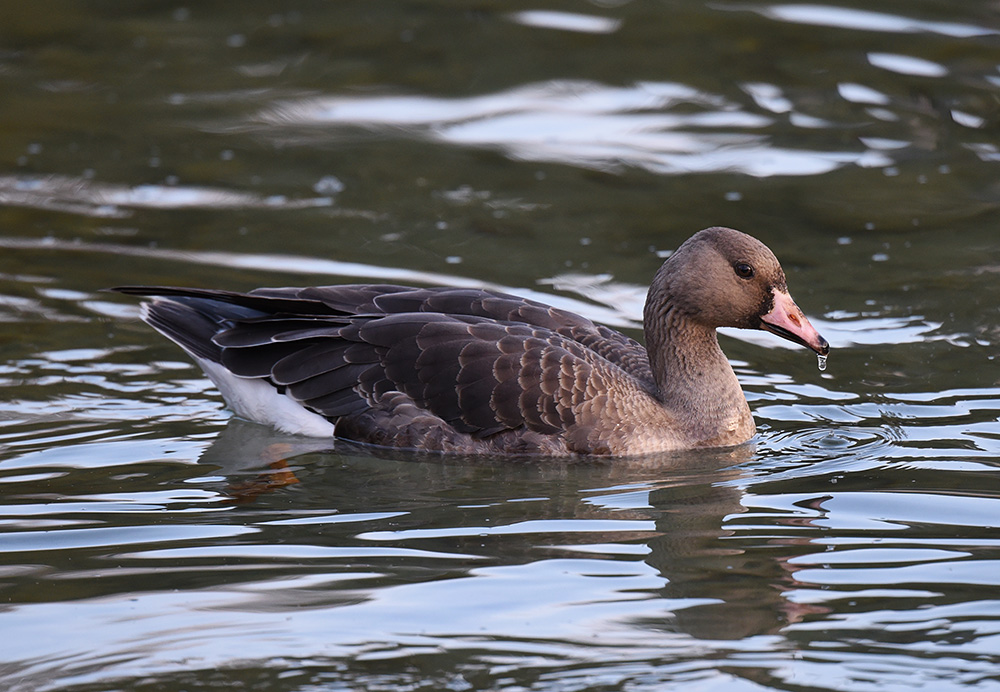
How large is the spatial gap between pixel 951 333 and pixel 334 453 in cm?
451

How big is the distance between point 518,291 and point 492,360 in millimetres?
2688

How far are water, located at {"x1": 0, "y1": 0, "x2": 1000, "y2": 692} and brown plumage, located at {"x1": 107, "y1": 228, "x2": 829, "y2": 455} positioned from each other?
0.71ft

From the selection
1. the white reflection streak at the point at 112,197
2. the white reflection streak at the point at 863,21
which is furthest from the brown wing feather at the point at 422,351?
the white reflection streak at the point at 863,21

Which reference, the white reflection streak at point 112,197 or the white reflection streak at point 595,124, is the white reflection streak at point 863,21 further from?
the white reflection streak at point 112,197

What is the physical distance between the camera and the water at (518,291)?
5711 mm

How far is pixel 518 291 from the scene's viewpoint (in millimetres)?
10805

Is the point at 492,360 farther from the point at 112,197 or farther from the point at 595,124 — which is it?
the point at 595,124

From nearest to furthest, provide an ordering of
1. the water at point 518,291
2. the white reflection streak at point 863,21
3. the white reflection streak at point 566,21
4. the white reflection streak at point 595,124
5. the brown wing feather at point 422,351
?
the water at point 518,291 < the brown wing feather at point 422,351 < the white reflection streak at point 595,124 < the white reflection streak at point 863,21 < the white reflection streak at point 566,21

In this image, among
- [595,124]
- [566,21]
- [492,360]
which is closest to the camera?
[492,360]

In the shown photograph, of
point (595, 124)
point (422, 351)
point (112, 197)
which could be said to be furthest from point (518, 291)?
point (112, 197)

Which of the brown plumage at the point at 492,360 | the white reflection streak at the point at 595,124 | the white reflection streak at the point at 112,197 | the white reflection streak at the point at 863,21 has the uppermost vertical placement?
the white reflection streak at the point at 863,21

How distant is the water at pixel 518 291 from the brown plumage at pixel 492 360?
0.71 feet

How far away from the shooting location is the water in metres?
5.71

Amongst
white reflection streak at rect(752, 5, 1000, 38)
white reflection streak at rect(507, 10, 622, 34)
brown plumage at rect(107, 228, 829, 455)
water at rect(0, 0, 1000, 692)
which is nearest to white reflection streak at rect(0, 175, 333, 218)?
water at rect(0, 0, 1000, 692)
